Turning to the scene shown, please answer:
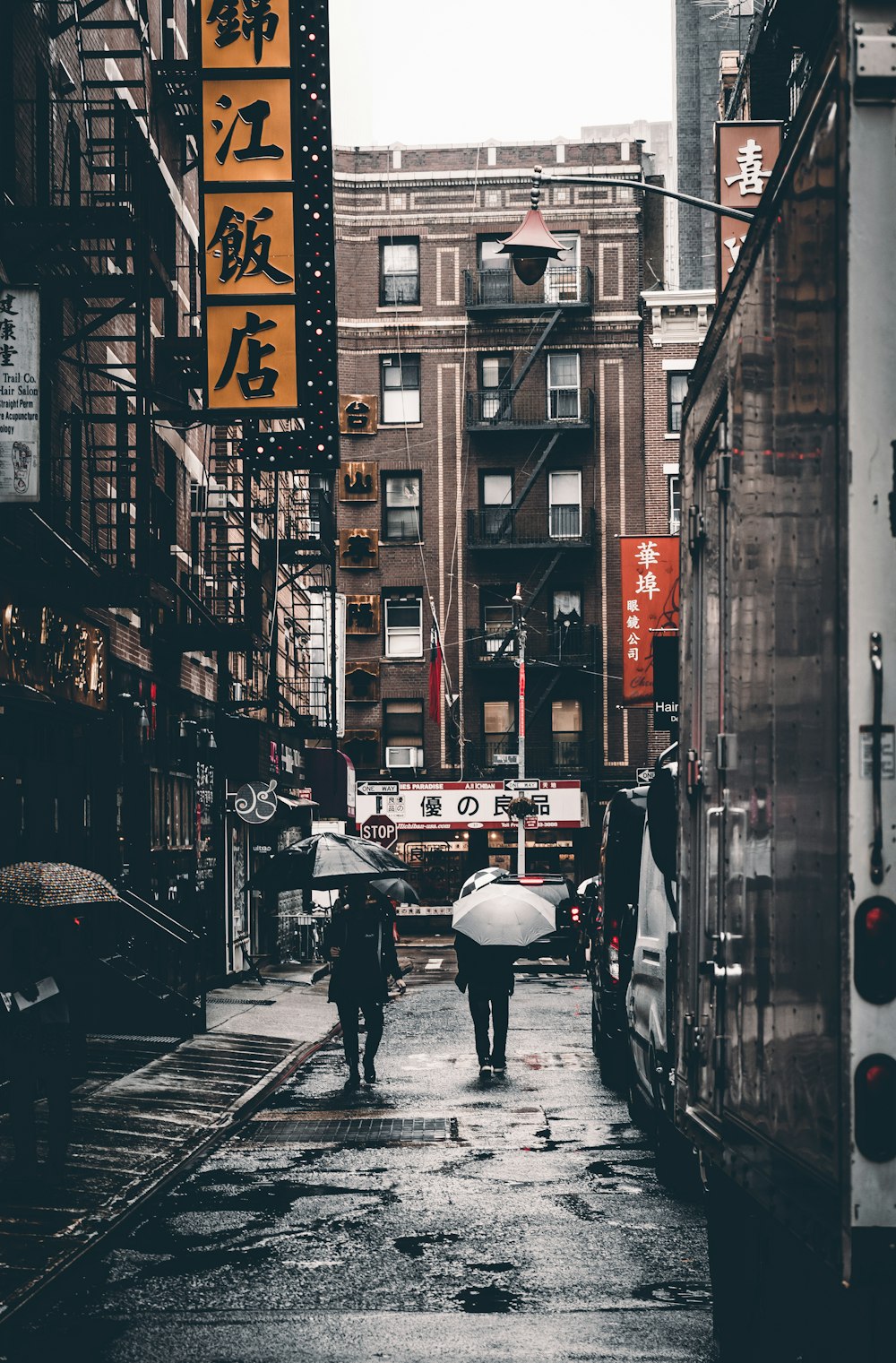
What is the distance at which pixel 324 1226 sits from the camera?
31.7 feet

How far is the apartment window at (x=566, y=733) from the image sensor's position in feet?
166

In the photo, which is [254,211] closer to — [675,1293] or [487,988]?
[487,988]

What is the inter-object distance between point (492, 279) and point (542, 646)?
11597mm

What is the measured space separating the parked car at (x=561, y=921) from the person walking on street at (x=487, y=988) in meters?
9.65

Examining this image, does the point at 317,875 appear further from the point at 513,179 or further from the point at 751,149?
the point at 513,179

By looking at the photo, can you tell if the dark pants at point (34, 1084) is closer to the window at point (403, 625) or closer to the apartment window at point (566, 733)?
the apartment window at point (566, 733)

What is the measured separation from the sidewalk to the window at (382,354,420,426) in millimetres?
31981

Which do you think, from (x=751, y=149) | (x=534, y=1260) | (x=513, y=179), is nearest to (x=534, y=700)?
(x=513, y=179)

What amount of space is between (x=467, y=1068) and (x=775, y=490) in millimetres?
13047

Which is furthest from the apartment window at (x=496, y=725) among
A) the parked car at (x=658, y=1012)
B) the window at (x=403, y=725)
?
the parked car at (x=658, y=1012)

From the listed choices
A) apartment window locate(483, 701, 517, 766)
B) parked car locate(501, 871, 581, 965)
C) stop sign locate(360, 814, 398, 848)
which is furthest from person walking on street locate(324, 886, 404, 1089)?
apartment window locate(483, 701, 517, 766)

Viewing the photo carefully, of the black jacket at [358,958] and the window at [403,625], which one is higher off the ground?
the window at [403,625]

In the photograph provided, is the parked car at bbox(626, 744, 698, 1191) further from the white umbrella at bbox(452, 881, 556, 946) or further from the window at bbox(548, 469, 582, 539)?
the window at bbox(548, 469, 582, 539)

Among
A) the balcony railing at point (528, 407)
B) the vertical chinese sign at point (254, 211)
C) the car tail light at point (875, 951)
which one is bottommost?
the car tail light at point (875, 951)
